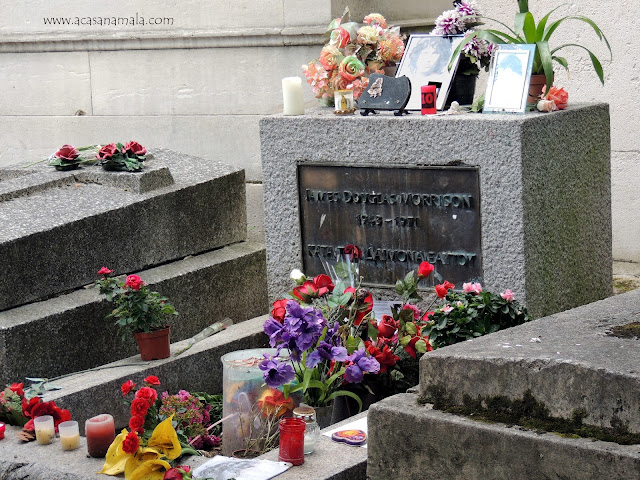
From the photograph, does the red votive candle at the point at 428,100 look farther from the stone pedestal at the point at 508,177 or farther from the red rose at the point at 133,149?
the red rose at the point at 133,149

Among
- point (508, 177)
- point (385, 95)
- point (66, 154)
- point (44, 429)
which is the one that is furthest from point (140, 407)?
point (66, 154)

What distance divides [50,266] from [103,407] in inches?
32.7

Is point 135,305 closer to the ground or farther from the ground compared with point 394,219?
closer to the ground

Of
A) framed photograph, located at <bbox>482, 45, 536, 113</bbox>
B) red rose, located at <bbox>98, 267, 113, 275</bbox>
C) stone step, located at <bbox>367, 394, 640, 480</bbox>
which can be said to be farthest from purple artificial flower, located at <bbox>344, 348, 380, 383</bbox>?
framed photograph, located at <bbox>482, 45, 536, 113</bbox>

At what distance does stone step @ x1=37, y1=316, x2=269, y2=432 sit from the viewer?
14.8 ft

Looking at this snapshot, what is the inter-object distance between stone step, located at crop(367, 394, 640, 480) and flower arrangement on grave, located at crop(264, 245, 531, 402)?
0.86 meters

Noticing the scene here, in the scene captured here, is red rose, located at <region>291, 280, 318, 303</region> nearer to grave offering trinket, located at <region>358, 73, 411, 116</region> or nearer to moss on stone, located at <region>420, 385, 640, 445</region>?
grave offering trinket, located at <region>358, 73, 411, 116</region>

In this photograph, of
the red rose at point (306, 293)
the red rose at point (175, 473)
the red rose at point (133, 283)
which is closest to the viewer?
the red rose at point (175, 473)

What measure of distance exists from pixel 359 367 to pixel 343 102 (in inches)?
65.4

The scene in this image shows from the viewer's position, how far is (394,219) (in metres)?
5.13

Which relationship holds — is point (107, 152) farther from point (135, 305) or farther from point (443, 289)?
point (443, 289)

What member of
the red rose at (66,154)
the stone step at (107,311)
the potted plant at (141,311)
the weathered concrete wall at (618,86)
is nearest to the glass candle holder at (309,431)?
the potted plant at (141,311)

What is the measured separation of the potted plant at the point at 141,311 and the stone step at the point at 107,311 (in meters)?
0.23

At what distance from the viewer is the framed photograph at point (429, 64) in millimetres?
5219
